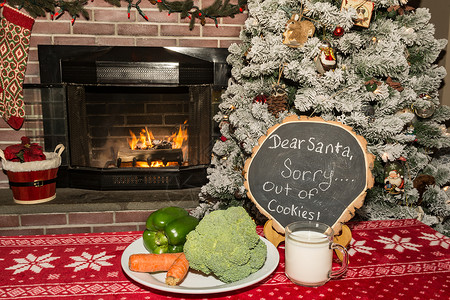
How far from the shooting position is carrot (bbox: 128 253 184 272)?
0.93 metres

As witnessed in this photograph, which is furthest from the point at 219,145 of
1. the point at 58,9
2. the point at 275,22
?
the point at 58,9

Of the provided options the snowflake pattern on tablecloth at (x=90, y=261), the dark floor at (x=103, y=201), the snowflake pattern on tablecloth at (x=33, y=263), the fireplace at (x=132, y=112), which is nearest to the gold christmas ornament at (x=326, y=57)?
the snowflake pattern on tablecloth at (x=90, y=261)

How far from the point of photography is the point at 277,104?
1.65 meters

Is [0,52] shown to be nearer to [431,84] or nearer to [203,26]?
[203,26]

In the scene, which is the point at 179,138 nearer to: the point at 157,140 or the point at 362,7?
the point at 157,140

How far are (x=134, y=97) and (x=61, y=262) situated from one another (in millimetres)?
1983

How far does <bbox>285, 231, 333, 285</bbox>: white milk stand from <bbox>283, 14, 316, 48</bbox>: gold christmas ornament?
32.1 inches

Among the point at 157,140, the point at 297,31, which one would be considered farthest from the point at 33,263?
the point at 157,140

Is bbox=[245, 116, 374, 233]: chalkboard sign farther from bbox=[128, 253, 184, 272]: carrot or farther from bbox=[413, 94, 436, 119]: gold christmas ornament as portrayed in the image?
bbox=[413, 94, 436, 119]: gold christmas ornament

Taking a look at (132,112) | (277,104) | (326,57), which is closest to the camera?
(326,57)

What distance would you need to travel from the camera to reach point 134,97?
2889 millimetres

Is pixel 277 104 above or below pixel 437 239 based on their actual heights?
above

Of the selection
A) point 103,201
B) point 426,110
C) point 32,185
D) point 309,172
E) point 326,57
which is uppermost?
point 326,57

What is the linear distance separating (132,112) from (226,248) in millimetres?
2199
